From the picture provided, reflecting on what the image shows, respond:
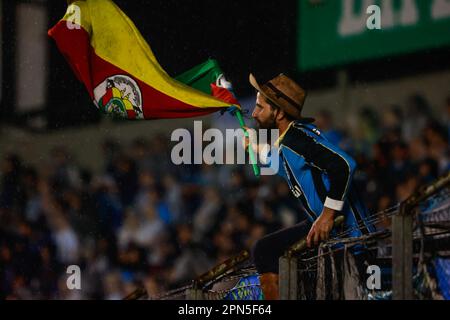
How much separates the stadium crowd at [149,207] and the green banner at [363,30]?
0.32m

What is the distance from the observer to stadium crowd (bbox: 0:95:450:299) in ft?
18.5

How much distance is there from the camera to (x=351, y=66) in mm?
5910

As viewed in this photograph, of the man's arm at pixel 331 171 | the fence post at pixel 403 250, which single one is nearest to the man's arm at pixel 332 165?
the man's arm at pixel 331 171

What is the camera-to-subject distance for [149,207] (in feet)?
22.2

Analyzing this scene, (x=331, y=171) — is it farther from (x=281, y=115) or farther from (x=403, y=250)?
(x=403, y=250)

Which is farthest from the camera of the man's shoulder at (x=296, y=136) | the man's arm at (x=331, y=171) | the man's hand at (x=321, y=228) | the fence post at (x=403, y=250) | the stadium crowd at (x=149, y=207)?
the stadium crowd at (x=149, y=207)

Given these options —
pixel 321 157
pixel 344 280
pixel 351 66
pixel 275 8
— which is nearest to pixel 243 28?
pixel 275 8

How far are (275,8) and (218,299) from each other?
1883 millimetres

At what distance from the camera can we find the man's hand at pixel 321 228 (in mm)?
4379

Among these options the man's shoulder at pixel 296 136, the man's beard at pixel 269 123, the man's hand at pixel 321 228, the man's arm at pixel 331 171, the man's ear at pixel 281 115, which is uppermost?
the man's ear at pixel 281 115

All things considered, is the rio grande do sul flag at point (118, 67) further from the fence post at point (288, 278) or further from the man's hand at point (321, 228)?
the fence post at point (288, 278)

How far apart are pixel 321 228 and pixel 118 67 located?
181 centimetres
